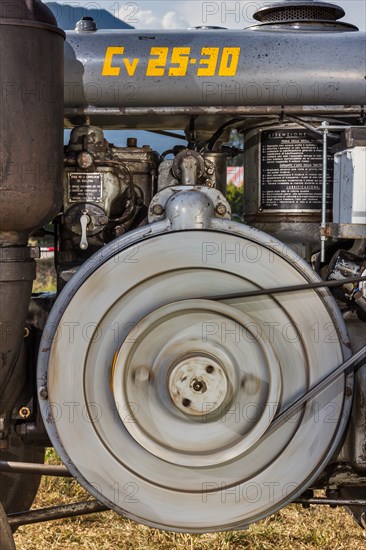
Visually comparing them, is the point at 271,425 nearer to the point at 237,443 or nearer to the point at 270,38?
the point at 237,443

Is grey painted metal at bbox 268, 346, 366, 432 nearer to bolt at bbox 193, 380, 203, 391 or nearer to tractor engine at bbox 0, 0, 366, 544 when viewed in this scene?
tractor engine at bbox 0, 0, 366, 544

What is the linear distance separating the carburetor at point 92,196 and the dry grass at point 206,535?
4.20 feet

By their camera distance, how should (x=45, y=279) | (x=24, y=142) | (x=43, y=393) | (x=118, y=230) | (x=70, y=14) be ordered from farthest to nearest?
(x=45, y=279) < (x=70, y=14) < (x=118, y=230) < (x=43, y=393) < (x=24, y=142)

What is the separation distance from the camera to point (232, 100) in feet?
8.23

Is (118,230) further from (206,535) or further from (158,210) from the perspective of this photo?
(206,535)

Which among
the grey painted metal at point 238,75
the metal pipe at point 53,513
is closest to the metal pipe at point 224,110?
the grey painted metal at point 238,75

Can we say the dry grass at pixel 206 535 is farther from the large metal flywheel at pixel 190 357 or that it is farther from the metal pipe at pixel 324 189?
the metal pipe at pixel 324 189

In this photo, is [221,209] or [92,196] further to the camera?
[92,196]

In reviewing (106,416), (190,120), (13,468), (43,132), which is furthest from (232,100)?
(13,468)

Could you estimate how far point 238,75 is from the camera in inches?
98.0

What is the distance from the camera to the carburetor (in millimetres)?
2520

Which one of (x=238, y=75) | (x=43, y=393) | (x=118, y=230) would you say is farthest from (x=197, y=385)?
(x=238, y=75)

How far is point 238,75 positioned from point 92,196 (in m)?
0.58

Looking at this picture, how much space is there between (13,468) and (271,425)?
85cm
